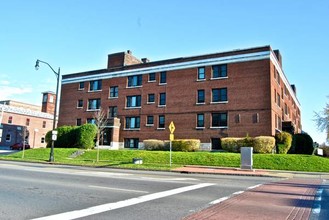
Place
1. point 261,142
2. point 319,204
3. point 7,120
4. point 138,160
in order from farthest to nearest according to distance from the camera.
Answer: point 7,120 < point 261,142 < point 138,160 < point 319,204

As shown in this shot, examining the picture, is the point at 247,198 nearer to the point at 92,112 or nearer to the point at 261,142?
the point at 261,142

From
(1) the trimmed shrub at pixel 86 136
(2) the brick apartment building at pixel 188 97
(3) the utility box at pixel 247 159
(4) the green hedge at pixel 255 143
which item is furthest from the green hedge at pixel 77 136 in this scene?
(3) the utility box at pixel 247 159

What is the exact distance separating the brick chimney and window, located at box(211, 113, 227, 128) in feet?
55.3

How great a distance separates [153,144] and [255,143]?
40.0 ft

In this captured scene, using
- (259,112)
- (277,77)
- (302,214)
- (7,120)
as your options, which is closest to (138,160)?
(259,112)

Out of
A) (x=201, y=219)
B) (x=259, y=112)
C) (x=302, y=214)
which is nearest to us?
(x=201, y=219)

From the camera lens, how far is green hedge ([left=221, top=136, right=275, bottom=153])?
29.6 metres

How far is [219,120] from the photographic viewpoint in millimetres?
34531

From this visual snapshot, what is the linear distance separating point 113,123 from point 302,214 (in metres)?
34.3

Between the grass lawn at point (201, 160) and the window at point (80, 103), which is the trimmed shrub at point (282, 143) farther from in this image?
the window at point (80, 103)

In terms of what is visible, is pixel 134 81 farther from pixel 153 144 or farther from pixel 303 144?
pixel 303 144

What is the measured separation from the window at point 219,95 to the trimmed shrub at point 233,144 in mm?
5208

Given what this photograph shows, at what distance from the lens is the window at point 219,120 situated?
1348 inches

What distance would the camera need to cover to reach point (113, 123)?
132 ft
